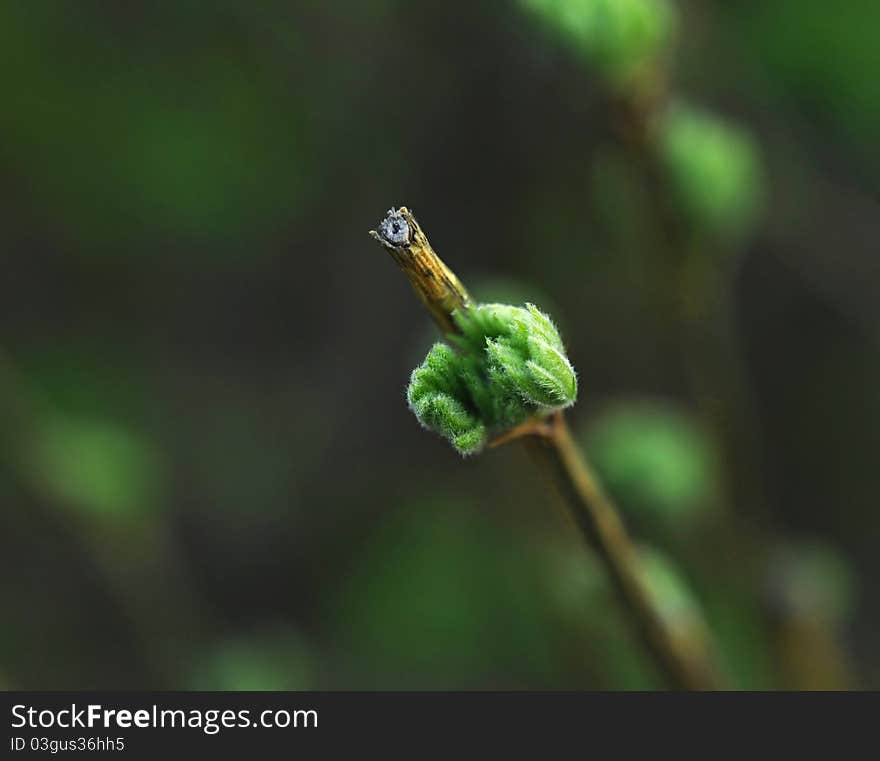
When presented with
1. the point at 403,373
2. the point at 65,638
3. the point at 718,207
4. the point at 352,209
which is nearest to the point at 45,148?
the point at 352,209

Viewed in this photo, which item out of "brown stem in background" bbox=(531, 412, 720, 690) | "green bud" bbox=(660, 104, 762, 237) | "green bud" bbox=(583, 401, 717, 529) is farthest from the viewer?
"green bud" bbox=(583, 401, 717, 529)

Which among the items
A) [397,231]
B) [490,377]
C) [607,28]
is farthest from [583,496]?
[607,28]

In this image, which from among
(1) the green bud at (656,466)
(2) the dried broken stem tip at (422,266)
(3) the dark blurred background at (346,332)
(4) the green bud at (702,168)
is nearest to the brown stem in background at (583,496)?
(2) the dried broken stem tip at (422,266)

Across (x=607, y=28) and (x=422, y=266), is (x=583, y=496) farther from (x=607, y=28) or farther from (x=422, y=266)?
(x=607, y=28)

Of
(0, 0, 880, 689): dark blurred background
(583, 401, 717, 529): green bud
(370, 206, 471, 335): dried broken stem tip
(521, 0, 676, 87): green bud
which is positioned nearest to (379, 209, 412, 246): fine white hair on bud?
(370, 206, 471, 335): dried broken stem tip

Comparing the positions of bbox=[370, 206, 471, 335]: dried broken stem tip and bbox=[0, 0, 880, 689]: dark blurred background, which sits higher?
bbox=[0, 0, 880, 689]: dark blurred background

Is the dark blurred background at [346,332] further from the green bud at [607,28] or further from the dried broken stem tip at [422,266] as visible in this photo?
the dried broken stem tip at [422,266]

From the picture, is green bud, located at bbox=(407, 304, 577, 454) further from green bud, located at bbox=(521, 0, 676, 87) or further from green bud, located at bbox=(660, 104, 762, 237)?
green bud, located at bbox=(660, 104, 762, 237)
